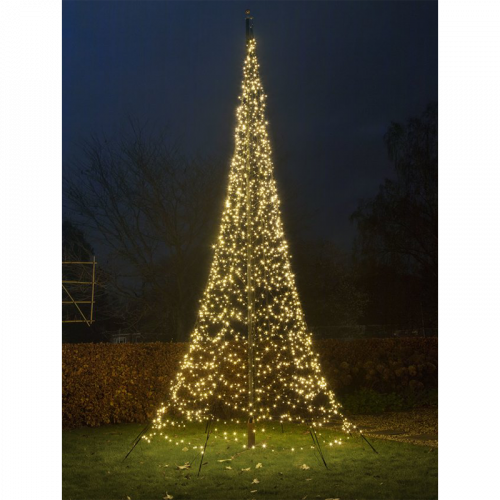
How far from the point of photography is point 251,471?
597 cm

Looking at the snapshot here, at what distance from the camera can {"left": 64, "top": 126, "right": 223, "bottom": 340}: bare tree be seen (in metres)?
18.6

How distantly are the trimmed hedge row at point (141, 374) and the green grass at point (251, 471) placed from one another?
1201 mm

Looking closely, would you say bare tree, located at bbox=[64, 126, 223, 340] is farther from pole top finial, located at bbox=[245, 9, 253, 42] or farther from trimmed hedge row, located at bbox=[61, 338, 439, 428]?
pole top finial, located at bbox=[245, 9, 253, 42]

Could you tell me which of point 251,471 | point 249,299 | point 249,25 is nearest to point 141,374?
point 249,299

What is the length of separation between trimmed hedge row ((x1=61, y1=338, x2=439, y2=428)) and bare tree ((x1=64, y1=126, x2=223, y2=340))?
27.1ft

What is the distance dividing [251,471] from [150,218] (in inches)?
530

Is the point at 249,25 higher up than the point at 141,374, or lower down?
higher up

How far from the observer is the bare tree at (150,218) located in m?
18.6

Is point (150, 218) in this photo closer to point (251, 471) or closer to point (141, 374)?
point (141, 374)

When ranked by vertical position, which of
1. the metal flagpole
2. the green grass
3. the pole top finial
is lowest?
the green grass

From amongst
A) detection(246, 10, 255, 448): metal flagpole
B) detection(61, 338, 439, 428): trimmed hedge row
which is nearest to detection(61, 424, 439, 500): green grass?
detection(246, 10, 255, 448): metal flagpole
